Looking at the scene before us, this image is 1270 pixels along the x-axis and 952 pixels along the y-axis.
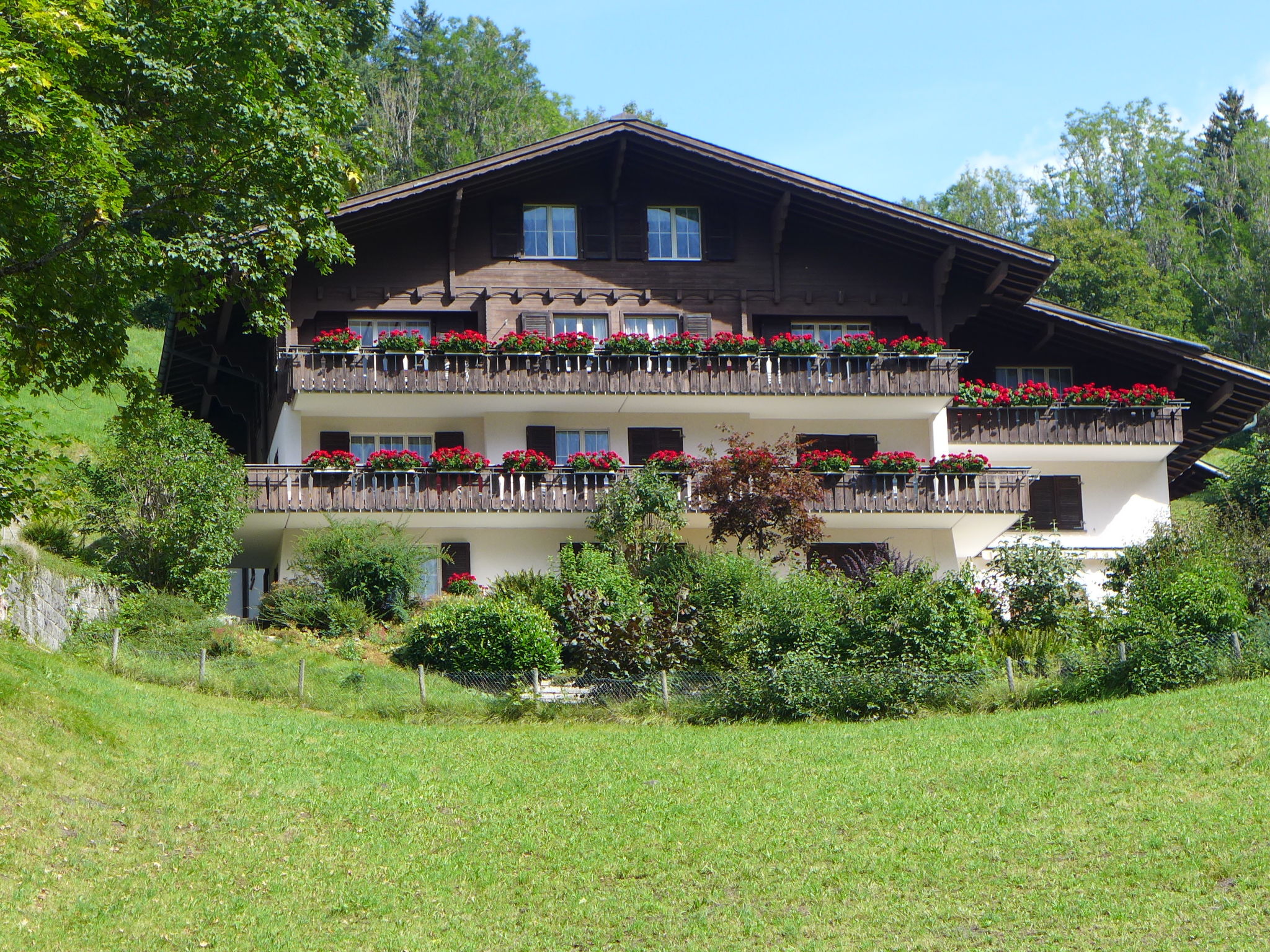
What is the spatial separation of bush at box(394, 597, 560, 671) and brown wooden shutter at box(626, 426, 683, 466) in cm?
864

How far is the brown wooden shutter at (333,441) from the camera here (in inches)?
1334

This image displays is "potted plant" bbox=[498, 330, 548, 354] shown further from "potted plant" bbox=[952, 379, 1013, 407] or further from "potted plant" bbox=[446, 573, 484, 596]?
"potted plant" bbox=[952, 379, 1013, 407]

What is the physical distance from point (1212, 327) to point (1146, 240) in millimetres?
6735

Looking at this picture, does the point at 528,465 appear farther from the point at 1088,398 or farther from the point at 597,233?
the point at 1088,398

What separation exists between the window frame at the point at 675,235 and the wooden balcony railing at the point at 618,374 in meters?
3.34

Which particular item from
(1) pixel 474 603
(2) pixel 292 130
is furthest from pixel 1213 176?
(2) pixel 292 130

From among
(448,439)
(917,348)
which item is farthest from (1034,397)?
(448,439)

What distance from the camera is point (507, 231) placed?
3516 cm

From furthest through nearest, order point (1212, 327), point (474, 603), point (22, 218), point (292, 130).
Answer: point (1212, 327), point (474, 603), point (292, 130), point (22, 218)

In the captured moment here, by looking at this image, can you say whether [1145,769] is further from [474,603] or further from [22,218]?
[22,218]

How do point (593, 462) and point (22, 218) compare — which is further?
point (593, 462)

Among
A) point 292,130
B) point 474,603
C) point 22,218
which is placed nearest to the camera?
point 22,218

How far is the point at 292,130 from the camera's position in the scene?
1767 cm

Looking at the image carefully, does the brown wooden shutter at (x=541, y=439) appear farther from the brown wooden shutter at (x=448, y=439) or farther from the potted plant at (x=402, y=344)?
the potted plant at (x=402, y=344)
